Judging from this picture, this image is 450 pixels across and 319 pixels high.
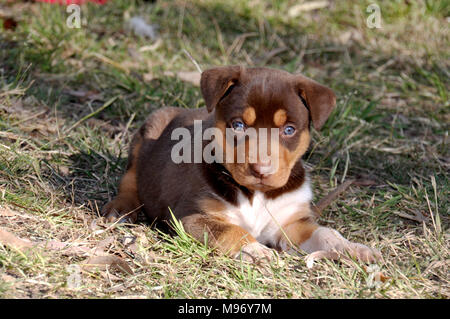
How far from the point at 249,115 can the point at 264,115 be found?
0.10 metres

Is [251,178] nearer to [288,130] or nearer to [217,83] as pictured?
[288,130]

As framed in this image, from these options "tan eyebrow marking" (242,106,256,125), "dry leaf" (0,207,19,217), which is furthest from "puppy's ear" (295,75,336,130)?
"dry leaf" (0,207,19,217)

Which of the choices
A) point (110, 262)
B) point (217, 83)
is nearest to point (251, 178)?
point (217, 83)

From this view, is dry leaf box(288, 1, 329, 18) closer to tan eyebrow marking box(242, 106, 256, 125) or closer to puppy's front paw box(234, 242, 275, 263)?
tan eyebrow marking box(242, 106, 256, 125)

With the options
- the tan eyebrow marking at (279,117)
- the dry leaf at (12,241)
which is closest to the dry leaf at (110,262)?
the dry leaf at (12,241)

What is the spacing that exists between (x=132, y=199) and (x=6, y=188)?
3.36ft

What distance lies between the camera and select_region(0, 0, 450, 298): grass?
4113 mm

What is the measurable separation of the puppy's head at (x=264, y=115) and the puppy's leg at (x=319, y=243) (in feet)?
1.56

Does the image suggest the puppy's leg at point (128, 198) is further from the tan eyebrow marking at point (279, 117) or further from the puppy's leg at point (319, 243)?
the tan eyebrow marking at point (279, 117)

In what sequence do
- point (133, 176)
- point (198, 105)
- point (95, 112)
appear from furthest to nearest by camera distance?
point (198, 105)
point (95, 112)
point (133, 176)

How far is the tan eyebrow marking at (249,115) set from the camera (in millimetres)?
4508

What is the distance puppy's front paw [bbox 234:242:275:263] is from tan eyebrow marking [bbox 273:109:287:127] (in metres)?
0.83

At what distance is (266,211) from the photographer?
16.3 ft
